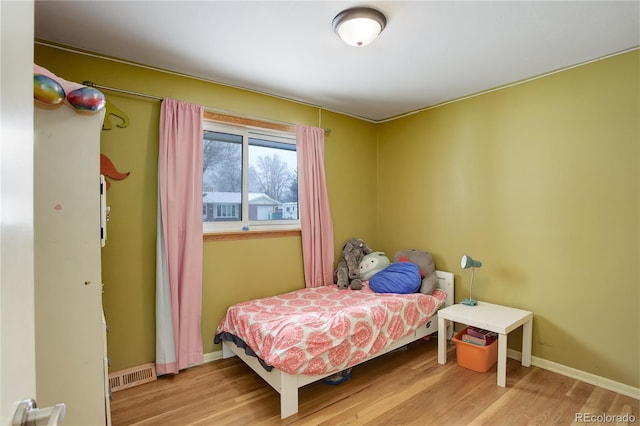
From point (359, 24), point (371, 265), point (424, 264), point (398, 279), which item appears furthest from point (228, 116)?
point (424, 264)

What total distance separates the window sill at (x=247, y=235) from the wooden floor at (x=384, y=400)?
1.12 meters

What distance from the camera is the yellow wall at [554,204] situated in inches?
93.5

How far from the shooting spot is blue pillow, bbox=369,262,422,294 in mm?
3090

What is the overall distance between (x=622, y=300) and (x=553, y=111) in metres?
1.59

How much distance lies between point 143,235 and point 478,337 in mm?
2949

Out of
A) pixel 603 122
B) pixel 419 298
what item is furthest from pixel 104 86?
pixel 603 122

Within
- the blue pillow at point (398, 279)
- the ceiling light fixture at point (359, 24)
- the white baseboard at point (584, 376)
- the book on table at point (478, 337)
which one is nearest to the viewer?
the ceiling light fixture at point (359, 24)

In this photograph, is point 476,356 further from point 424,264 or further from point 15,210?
point 15,210

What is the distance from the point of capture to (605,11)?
1894 millimetres

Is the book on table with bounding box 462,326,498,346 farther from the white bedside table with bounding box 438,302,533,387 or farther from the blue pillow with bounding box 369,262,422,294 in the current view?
the blue pillow with bounding box 369,262,422,294

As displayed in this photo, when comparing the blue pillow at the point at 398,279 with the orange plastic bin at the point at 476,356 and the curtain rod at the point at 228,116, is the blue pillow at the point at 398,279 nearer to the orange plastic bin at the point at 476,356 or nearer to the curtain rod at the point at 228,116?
the orange plastic bin at the point at 476,356

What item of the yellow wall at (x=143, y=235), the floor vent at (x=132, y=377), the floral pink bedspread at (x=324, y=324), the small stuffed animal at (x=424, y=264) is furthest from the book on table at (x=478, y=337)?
the floor vent at (x=132, y=377)

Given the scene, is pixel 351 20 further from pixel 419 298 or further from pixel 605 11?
pixel 419 298

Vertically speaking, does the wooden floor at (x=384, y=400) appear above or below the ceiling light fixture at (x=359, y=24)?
Answer: below
